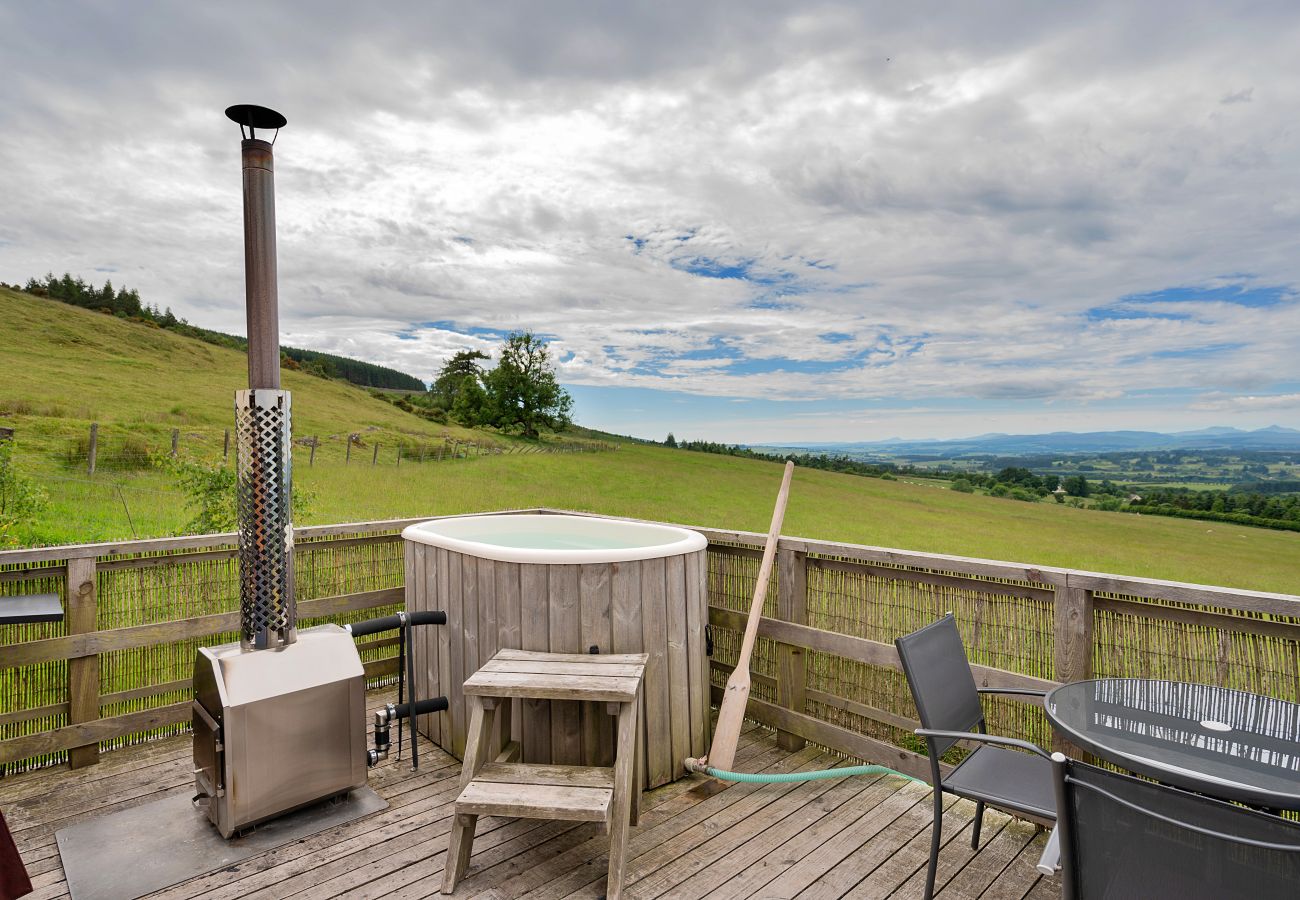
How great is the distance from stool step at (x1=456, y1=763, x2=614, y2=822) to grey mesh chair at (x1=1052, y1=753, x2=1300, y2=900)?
123 centimetres

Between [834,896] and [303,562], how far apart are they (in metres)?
2.87

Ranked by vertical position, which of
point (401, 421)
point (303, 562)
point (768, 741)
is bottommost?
point (768, 741)

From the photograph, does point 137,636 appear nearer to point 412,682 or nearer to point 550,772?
point 412,682

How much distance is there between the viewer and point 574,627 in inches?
101

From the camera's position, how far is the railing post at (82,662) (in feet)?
8.94

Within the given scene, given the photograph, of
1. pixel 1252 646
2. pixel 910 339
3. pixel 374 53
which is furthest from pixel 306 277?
pixel 910 339

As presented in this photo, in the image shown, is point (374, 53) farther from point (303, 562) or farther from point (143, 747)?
point (143, 747)

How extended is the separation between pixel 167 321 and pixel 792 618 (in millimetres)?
28937

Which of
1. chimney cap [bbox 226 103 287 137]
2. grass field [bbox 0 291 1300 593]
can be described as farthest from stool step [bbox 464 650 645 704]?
grass field [bbox 0 291 1300 593]

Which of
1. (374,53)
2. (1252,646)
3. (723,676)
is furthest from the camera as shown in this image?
(374,53)

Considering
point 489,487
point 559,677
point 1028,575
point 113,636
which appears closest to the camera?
point 559,677

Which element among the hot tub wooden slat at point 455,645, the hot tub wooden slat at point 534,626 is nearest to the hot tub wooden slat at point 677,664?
the hot tub wooden slat at point 534,626

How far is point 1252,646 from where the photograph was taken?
1.98 m

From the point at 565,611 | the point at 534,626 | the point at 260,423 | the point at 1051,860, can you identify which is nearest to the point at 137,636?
the point at 260,423
